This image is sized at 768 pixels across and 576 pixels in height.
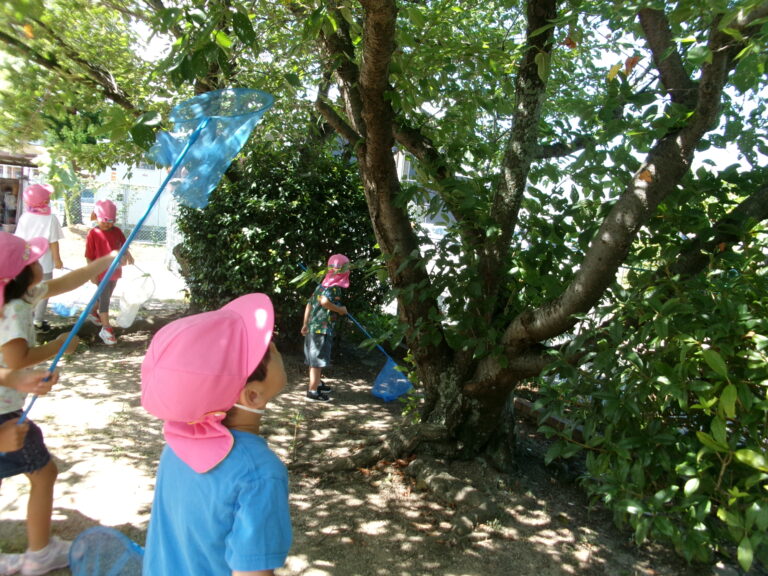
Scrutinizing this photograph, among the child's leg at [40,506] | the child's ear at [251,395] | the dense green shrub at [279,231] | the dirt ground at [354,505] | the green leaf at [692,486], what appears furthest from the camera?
the dense green shrub at [279,231]

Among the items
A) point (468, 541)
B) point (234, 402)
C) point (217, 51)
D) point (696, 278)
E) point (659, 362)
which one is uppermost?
point (217, 51)

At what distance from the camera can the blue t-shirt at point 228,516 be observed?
1302 mm

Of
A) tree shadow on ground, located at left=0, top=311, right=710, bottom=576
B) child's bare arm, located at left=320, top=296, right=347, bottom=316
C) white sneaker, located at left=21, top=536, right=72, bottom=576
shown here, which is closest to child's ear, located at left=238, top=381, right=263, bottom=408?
tree shadow on ground, located at left=0, top=311, right=710, bottom=576

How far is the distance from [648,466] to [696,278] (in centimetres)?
85

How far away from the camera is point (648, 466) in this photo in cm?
242

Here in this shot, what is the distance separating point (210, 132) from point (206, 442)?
152cm

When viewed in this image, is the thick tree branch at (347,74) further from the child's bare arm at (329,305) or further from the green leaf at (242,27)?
the child's bare arm at (329,305)

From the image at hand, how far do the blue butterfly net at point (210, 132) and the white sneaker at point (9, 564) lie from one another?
1.96 m

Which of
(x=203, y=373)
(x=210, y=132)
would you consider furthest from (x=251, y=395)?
(x=210, y=132)

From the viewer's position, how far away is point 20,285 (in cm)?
254

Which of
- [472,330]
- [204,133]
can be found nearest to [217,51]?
[204,133]

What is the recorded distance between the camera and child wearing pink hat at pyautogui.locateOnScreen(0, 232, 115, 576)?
2.43 meters

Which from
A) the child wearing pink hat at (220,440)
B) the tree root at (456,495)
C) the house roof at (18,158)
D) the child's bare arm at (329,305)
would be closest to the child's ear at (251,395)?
the child wearing pink hat at (220,440)

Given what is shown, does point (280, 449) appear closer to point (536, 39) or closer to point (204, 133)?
point (204, 133)
